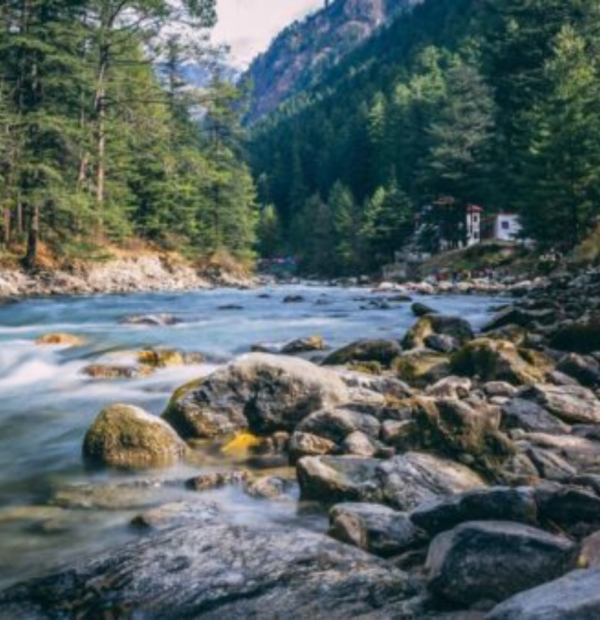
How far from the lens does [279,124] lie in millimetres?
177500

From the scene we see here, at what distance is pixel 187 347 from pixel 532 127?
110ft

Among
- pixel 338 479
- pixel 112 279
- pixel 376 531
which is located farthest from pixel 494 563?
pixel 112 279

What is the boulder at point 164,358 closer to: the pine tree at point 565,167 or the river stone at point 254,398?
the river stone at point 254,398

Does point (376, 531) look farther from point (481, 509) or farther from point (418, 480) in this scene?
point (418, 480)

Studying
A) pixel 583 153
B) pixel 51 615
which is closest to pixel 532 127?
pixel 583 153

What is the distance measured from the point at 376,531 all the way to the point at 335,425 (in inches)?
126

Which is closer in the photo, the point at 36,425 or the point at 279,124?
the point at 36,425

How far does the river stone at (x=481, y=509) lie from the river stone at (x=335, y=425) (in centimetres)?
321

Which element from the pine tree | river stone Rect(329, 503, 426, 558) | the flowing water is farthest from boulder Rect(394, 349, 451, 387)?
the pine tree

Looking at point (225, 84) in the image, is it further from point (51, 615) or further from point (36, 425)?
point (51, 615)

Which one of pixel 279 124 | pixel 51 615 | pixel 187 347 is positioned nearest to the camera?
pixel 51 615

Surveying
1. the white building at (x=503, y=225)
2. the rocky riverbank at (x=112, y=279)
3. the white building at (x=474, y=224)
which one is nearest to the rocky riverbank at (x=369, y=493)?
the rocky riverbank at (x=112, y=279)

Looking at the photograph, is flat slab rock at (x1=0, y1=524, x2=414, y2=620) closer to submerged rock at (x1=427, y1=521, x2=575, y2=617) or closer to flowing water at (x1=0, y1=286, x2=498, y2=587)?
submerged rock at (x1=427, y1=521, x2=575, y2=617)

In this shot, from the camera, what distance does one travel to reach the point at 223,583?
198 inches
